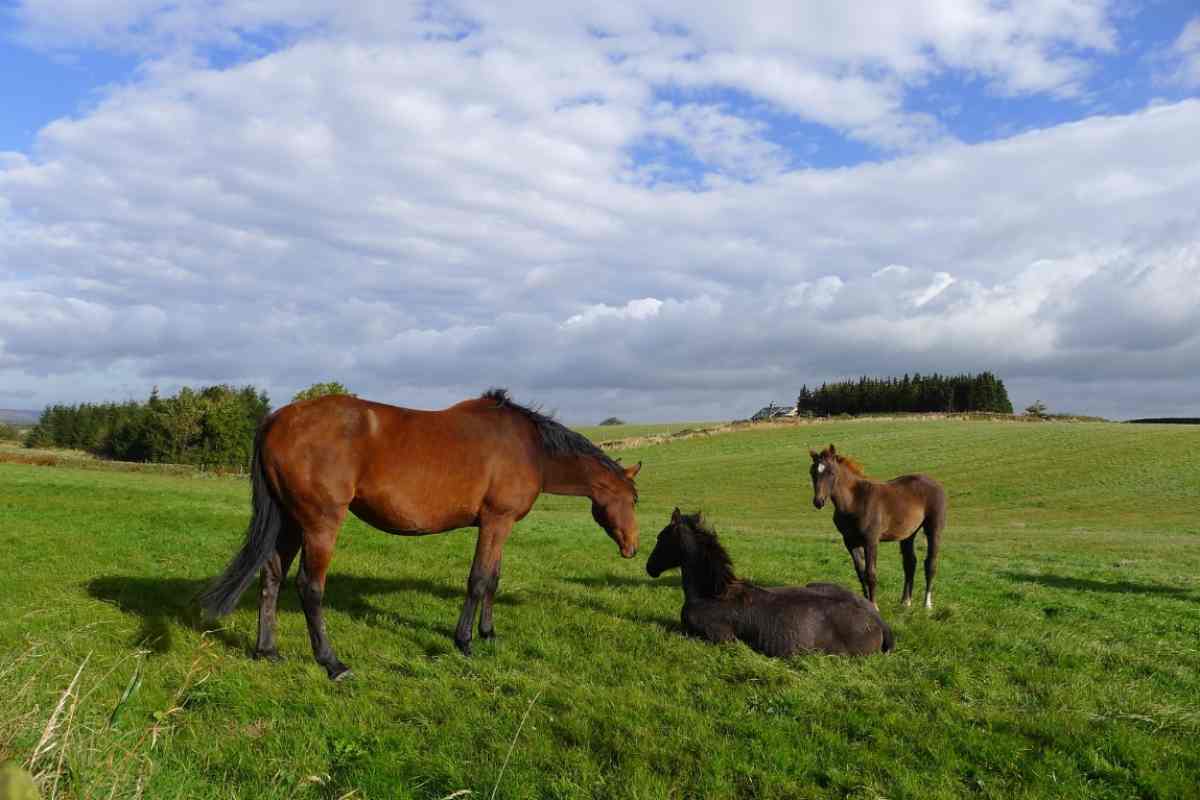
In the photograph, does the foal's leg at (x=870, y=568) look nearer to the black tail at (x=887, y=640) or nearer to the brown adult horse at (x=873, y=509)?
the brown adult horse at (x=873, y=509)

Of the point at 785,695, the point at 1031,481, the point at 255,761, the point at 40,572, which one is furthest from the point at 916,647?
the point at 1031,481

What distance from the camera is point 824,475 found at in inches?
414

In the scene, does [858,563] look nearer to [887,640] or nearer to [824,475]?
[824,475]

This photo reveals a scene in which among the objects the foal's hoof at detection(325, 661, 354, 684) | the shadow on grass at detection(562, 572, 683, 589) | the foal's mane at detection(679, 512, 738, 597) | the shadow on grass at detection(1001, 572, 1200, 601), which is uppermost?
the foal's mane at detection(679, 512, 738, 597)

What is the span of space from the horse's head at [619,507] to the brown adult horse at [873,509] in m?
2.67

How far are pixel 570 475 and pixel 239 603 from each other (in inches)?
184

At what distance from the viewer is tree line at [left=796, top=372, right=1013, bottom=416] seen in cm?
11144

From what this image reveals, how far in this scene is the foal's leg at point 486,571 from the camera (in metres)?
8.15

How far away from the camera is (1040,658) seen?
25.8ft

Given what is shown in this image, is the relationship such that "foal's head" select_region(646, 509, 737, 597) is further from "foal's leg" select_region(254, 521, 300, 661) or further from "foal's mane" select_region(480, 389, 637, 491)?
"foal's leg" select_region(254, 521, 300, 661)

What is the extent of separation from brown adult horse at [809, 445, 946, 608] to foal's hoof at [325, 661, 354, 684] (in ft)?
20.1

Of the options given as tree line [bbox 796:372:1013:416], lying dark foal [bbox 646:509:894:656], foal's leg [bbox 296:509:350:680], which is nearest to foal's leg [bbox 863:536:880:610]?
lying dark foal [bbox 646:509:894:656]

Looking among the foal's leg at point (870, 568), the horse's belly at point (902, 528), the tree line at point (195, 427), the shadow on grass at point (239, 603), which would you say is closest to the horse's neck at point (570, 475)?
the shadow on grass at point (239, 603)

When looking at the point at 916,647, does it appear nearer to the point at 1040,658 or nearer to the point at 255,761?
the point at 1040,658
